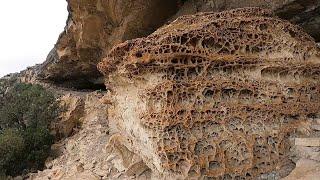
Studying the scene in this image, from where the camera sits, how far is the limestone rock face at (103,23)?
15969 millimetres

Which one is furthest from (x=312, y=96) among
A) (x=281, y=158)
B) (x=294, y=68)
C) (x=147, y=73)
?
(x=147, y=73)

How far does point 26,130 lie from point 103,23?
14.6ft

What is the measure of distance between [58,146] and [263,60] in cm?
802

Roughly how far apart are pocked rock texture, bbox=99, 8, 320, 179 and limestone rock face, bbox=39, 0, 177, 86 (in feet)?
16.0

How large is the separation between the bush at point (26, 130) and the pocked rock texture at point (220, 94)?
546 cm

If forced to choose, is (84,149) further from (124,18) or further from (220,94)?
(220,94)

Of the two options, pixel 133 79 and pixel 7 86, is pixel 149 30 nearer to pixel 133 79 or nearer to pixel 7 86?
pixel 133 79

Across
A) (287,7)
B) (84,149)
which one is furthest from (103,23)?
(287,7)

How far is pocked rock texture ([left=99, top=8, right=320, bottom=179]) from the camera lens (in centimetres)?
970

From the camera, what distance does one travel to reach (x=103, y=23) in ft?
56.1

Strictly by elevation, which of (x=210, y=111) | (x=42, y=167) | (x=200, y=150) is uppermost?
(x=210, y=111)

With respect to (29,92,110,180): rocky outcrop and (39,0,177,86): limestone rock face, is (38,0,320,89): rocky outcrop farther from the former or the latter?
(29,92,110,180): rocky outcrop

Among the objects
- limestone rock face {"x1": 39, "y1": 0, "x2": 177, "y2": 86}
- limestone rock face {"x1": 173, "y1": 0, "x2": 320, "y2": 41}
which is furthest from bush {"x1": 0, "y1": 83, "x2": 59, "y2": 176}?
limestone rock face {"x1": 173, "y1": 0, "x2": 320, "y2": 41}

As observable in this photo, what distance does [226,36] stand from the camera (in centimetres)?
1059
